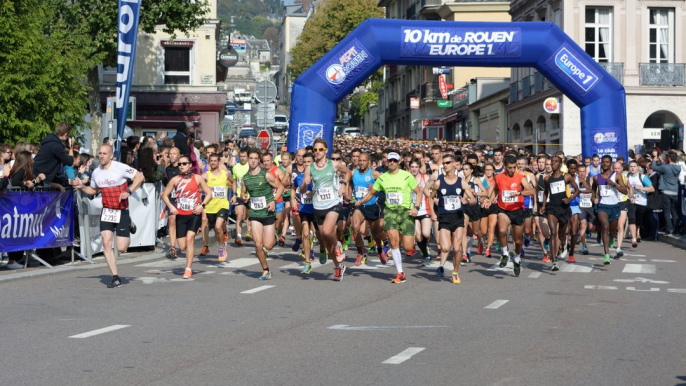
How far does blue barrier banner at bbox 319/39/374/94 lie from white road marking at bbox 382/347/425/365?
15234 mm

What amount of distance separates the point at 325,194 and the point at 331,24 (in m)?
72.6

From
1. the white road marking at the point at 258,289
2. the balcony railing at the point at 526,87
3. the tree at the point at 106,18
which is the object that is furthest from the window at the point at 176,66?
the white road marking at the point at 258,289

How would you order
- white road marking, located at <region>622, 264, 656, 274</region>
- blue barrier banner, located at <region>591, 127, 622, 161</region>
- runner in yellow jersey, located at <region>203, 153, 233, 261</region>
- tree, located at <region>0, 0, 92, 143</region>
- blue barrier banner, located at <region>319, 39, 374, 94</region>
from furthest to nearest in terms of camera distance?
tree, located at <region>0, 0, 92, 143</region> → blue barrier banner, located at <region>591, 127, 622, 161</region> → blue barrier banner, located at <region>319, 39, 374, 94</region> → runner in yellow jersey, located at <region>203, 153, 233, 261</region> → white road marking, located at <region>622, 264, 656, 274</region>

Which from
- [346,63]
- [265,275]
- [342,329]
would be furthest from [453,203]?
[346,63]

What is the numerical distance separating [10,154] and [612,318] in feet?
29.4

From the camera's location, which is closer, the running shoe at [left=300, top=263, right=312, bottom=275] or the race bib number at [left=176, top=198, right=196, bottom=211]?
the race bib number at [left=176, top=198, right=196, bottom=211]

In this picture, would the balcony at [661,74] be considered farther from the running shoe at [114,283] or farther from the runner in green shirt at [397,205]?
the running shoe at [114,283]

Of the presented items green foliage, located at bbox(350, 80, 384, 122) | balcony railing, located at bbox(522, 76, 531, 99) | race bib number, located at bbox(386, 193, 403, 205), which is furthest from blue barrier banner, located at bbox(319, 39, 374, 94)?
green foliage, located at bbox(350, 80, 384, 122)

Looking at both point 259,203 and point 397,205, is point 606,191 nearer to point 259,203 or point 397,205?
point 397,205

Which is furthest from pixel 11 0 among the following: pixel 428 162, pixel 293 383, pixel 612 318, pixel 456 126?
pixel 456 126

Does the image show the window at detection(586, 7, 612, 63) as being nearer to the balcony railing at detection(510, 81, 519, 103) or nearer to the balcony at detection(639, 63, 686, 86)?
the balcony at detection(639, 63, 686, 86)

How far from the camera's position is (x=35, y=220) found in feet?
49.2

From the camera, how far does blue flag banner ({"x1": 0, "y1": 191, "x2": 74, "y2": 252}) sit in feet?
47.4

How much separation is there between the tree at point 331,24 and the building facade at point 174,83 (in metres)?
35.3
